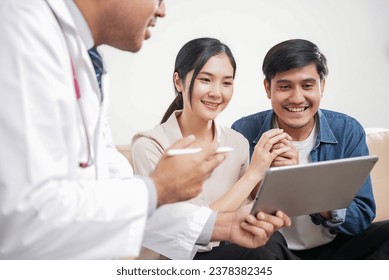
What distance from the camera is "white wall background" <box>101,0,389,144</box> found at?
1836 mm

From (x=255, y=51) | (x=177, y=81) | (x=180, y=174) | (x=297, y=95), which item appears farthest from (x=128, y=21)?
(x=255, y=51)

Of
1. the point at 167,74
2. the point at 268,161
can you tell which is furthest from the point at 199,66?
the point at 167,74

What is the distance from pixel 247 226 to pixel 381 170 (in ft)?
3.05

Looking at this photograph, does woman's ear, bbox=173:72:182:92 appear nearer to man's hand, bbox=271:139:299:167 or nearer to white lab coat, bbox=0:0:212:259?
man's hand, bbox=271:139:299:167

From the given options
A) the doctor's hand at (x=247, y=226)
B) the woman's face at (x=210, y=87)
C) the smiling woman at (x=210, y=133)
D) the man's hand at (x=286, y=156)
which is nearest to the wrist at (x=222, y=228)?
the doctor's hand at (x=247, y=226)

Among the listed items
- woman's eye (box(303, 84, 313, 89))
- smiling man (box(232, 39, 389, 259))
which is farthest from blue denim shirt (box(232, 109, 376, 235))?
woman's eye (box(303, 84, 313, 89))

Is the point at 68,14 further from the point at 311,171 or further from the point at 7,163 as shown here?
Answer: the point at 311,171

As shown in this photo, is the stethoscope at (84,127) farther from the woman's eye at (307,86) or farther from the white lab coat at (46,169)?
the woman's eye at (307,86)

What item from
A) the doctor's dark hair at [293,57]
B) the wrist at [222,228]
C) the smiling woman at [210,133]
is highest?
the doctor's dark hair at [293,57]

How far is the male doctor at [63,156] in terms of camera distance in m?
0.64

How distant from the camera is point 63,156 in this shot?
0.69m

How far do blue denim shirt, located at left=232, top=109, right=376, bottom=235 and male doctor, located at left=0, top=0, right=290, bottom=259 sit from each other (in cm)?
74

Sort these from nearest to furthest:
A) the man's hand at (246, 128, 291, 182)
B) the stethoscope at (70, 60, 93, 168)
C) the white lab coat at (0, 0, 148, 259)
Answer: the white lab coat at (0, 0, 148, 259) → the stethoscope at (70, 60, 93, 168) → the man's hand at (246, 128, 291, 182)

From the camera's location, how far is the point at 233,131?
147 cm
